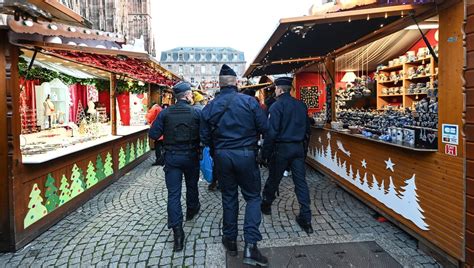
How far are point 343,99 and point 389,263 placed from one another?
819cm

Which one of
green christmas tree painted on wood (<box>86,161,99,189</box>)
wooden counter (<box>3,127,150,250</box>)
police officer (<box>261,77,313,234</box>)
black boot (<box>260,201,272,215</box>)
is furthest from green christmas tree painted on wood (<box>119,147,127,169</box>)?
police officer (<box>261,77,313,234</box>)

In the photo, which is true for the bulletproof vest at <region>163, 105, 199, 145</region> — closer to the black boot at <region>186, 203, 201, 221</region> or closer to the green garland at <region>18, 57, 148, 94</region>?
the black boot at <region>186, 203, 201, 221</region>

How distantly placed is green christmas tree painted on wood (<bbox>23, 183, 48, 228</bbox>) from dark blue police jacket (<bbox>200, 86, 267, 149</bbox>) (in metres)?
2.61

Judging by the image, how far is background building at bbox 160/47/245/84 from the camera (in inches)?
3701

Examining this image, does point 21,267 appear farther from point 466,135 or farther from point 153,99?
point 153,99

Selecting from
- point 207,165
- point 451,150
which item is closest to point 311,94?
point 207,165

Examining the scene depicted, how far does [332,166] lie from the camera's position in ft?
20.9

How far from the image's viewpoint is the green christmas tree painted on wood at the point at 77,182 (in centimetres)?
499

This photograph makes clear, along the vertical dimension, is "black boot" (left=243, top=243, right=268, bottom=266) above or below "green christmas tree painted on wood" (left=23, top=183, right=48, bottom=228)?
below

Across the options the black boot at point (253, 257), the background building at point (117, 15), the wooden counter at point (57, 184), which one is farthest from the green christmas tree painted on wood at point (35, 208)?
the background building at point (117, 15)

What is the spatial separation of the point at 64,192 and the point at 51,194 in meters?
0.35

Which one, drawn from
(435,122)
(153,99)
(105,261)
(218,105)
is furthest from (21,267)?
(153,99)

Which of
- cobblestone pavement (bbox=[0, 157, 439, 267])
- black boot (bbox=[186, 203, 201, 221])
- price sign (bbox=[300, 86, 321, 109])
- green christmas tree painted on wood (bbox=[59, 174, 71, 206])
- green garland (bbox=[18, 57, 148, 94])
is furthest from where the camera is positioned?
price sign (bbox=[300, 86, 321, 109])

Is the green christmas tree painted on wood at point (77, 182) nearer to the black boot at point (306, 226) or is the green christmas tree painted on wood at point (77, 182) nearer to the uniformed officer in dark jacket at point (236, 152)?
the uniformed officer in dark jacket at point (236, 152)
